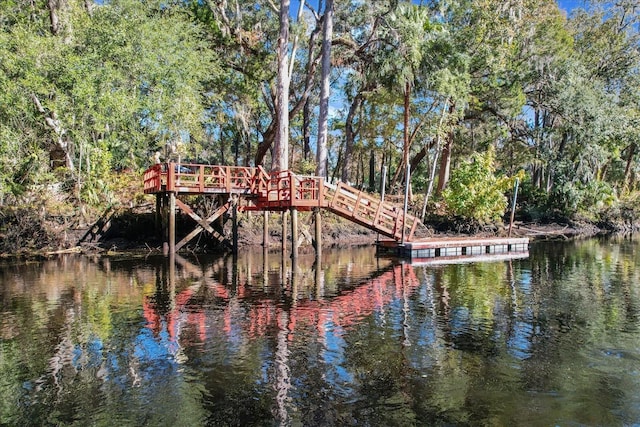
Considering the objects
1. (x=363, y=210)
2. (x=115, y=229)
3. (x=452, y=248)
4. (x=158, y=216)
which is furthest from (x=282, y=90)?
(x=452, y=248)

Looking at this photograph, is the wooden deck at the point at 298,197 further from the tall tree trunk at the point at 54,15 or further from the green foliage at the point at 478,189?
the tall tree trunk at the point at 54,15

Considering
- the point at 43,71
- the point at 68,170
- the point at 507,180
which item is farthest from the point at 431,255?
the point at 43,71

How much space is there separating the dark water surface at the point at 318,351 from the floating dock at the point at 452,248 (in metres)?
5.55

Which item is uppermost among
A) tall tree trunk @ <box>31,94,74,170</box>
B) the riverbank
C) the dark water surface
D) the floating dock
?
tall tree trunk @ <box>31,94,74,170</box>

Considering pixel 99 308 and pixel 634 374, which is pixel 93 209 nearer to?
pixel 99 308

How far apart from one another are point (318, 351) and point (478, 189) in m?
24.6

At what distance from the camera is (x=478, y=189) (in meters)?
31.6

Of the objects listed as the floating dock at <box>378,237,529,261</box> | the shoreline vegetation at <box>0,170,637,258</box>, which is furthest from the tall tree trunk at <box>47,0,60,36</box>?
the floating dock at <box>378,237,529,261</box>

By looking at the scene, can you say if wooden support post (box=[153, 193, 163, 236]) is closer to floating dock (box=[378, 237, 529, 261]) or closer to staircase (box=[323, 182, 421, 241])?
staircase (box=[323, 182, 421, 241])

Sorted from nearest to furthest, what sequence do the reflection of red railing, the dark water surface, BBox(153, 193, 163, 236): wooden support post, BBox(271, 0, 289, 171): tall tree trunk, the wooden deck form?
the dark water surface, the reflection of red railing, the wooden deck, BBox(153, 193, 163, 236): wooden support post, BBox(271, 0, 289, 171): tall tree trunk

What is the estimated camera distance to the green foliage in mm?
31359

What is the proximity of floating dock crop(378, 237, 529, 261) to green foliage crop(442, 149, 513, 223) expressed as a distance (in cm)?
541

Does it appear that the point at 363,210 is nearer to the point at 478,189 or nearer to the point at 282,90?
the point at 282,90

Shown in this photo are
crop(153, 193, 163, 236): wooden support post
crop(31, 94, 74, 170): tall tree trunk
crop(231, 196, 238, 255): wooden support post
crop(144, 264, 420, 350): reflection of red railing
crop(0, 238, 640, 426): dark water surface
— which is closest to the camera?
crop(0, 238, 640, 426): dark water surface
